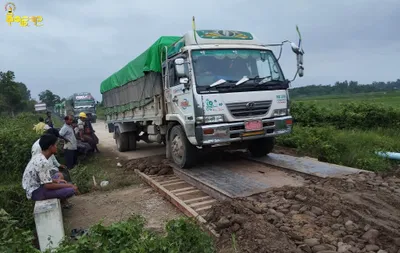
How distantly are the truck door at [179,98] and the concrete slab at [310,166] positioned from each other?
77.5 inches

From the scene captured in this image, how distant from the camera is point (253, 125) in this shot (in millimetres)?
6332

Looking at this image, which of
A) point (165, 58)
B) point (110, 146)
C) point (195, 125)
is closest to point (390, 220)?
point (195, 125)

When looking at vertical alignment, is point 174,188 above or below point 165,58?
below

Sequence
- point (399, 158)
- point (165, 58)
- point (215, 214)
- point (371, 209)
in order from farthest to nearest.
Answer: point (165, 58), point (399, 158), point (215, 214), point (371, 209)

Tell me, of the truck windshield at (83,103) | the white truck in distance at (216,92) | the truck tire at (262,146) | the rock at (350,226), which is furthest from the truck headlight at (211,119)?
the truck windshield at (83,103)

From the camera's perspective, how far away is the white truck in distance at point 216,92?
6156mm

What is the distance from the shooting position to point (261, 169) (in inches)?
260

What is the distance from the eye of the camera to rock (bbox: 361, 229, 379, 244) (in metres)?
3.40

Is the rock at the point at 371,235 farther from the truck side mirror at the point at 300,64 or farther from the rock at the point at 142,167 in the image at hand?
the rock at the point at 142,167

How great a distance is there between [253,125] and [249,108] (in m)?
0.33

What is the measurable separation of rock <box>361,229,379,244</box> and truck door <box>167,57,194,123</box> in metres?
3.56

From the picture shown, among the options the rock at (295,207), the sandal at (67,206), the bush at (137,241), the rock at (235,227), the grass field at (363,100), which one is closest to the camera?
the bush at (137,241)

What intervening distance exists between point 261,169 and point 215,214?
2.38 m

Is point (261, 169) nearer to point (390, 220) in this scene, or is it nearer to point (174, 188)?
point (174, 188)
